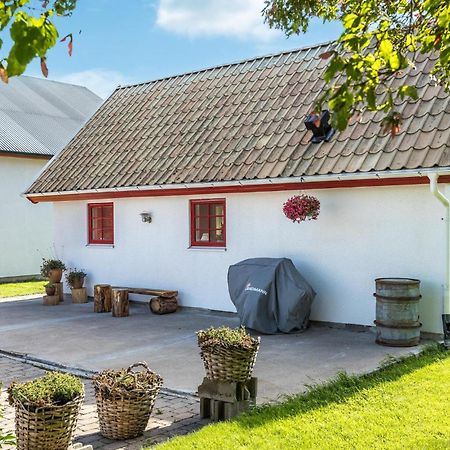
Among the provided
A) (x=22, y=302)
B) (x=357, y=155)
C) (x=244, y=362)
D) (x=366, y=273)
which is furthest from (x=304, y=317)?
(x=22, y=302)

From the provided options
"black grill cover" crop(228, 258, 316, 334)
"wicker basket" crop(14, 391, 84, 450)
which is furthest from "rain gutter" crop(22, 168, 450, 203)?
"wicker basket" crop(14, 391, 84, 450)

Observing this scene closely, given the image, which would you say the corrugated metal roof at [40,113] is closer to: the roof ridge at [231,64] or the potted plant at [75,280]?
the roof ridge at [231,64]

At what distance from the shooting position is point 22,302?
1538 centimetres

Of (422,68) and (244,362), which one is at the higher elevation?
(422,68)

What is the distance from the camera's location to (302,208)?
34.0ft

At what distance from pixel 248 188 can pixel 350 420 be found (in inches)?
255

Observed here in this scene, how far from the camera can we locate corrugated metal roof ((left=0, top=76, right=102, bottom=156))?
21078 millimetres

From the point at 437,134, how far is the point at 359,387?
4666mm

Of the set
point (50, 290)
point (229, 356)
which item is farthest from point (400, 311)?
point (50, 290)

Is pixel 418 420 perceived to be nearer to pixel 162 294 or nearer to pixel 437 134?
pixel 437 134

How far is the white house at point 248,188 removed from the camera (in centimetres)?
981

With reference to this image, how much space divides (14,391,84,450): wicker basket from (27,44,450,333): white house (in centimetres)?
637

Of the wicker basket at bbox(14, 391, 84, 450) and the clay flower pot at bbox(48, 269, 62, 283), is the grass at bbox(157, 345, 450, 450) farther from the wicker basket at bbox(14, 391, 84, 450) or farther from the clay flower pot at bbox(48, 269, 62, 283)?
the clay flower pot at bbox(48, 269, 62, 283)

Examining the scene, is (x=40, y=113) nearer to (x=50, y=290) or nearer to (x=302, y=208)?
(x=50, y=290)
